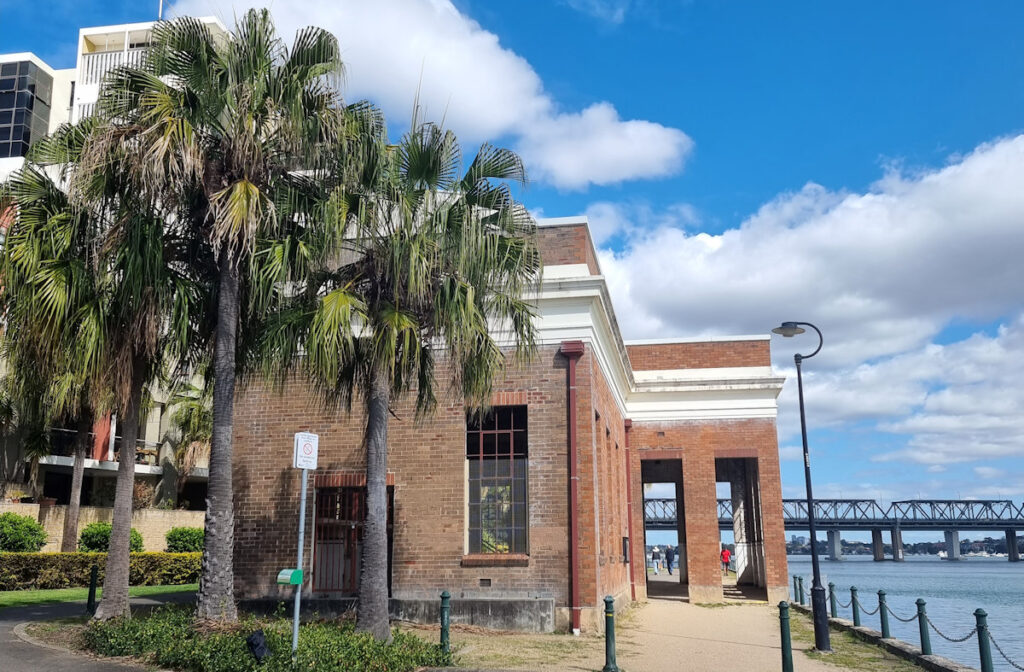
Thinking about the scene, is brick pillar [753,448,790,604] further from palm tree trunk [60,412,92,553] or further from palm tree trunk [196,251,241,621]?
palm tree trunk [60,412,92,553]

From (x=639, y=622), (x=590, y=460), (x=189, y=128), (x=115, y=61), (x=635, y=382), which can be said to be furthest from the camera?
(x=115, y=61)

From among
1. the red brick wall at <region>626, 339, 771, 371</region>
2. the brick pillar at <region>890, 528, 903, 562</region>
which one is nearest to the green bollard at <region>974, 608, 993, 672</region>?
the red brick wall at <region>626, 339, 771, 371</region>

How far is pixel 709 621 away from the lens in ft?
63.8

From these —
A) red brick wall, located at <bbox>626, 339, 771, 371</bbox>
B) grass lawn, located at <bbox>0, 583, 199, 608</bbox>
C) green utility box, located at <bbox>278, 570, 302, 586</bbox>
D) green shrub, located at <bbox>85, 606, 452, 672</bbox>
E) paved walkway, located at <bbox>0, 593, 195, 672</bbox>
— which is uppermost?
red brick wall, located at <bbox>626, 339, 771, 371</bbox>

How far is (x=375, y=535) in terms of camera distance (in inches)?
475

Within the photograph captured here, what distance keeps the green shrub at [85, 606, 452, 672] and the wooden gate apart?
15.3 ft

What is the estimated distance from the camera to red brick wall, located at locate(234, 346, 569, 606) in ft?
50.8

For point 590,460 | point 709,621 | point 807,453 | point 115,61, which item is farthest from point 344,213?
point 115,61

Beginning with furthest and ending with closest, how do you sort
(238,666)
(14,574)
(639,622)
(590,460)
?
(14,574) < (639,622) < (590,460) < (238,666)

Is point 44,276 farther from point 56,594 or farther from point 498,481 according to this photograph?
point 56,594

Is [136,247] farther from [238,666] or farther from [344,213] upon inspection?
[238,666]

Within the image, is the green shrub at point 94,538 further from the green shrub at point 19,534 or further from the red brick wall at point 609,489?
the red brick wall at point 609,489

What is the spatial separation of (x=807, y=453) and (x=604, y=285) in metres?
5.07

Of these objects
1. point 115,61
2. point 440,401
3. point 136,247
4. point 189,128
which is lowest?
point 440,401
